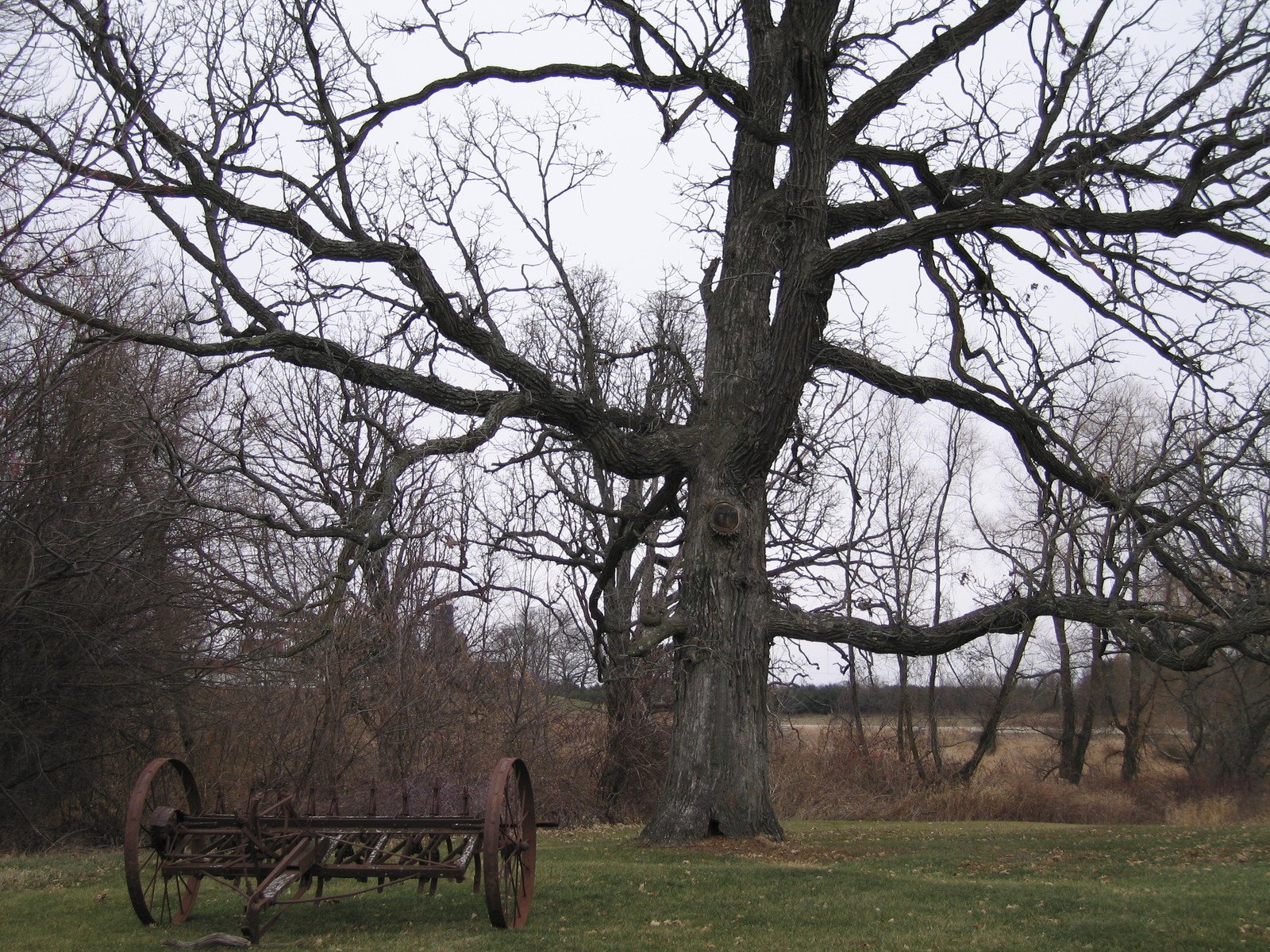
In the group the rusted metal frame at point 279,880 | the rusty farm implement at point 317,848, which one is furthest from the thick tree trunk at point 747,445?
the rusted metal frame at point 279,880

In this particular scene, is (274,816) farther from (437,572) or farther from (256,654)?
(437,572)

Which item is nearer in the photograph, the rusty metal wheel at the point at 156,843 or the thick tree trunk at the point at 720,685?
the rusty metal wheel at the point at 156,843

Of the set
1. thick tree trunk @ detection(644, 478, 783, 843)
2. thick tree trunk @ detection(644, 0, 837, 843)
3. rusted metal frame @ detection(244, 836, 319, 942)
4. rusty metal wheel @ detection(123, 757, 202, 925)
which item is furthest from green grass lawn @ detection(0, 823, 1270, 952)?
thick tree trunk @ detection(644, 0, 837, 843)

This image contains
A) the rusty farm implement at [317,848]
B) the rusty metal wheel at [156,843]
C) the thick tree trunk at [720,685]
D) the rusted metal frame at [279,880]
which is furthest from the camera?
the thick tree trunk at [720,685]

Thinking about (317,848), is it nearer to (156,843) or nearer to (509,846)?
(156,843)

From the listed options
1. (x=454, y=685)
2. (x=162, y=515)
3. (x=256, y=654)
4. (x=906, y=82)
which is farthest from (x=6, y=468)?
(x=906, y=82)

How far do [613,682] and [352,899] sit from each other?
44.6ft

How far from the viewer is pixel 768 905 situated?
25.4 feet

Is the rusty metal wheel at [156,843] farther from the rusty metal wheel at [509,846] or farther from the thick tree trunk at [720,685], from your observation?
the thick tree trunk at [720,685]

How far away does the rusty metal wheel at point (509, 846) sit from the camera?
6395 millimetres

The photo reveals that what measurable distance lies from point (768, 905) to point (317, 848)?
133 inches

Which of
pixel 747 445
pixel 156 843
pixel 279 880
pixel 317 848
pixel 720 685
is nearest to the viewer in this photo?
pixel 279 880

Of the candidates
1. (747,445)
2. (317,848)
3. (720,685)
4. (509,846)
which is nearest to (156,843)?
(317,848)

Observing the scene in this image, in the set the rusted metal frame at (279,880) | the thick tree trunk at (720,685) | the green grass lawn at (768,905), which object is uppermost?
the thick tree trunk at (720,685)
